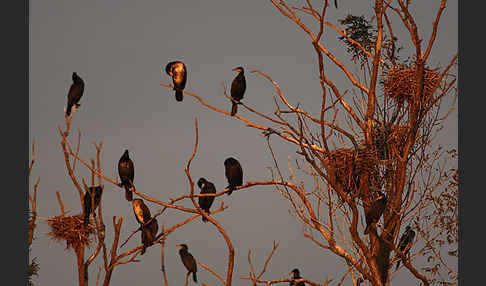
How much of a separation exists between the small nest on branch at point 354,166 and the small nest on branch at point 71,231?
2.25 m

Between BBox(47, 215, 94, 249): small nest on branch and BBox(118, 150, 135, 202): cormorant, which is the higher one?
BBox(118, 150, 135, 202): cormorant

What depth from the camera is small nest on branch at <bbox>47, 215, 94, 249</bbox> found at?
493 cm

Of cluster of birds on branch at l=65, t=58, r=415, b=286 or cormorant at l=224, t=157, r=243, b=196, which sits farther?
cormorant at l=224, t=157, r=243, b=196

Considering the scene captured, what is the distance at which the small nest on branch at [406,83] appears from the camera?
618 centimetres

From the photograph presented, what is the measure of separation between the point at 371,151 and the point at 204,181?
165cm

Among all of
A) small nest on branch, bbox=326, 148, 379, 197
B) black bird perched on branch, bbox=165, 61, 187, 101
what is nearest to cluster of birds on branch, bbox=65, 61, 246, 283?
black bird perched on branch, bbox=165, 61, 187, 101

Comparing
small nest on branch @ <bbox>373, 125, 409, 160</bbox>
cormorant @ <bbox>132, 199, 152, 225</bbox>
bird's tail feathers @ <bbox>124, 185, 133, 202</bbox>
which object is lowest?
cormorant @ <bbox>132, 199, 152, 225</bbox>

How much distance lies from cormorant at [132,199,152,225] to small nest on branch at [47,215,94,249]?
1.57 ft

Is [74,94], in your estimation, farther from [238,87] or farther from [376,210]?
[376,210]

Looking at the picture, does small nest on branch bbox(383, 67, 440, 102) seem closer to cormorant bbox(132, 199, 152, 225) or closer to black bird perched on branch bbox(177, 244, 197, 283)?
black bird perched on branch bbox(177, 244, 197, 283)

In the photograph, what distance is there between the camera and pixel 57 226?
198 inches

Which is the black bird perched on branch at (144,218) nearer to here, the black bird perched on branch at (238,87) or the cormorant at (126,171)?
the cormorant at (126,171)

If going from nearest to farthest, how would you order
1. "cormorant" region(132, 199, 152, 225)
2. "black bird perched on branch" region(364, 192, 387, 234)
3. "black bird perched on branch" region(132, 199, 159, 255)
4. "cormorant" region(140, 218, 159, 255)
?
"cormorant" region(140, 218, 159, 255) → "black bird perched on branch" region(132, 199, 159, 255) → "cormorant" region(132, 199, 152, 225) → "black bird perched on branch" region(364, 192, 387, 234)

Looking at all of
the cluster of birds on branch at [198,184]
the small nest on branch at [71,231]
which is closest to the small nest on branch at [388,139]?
the cluster of birds on branch at [198,184]
